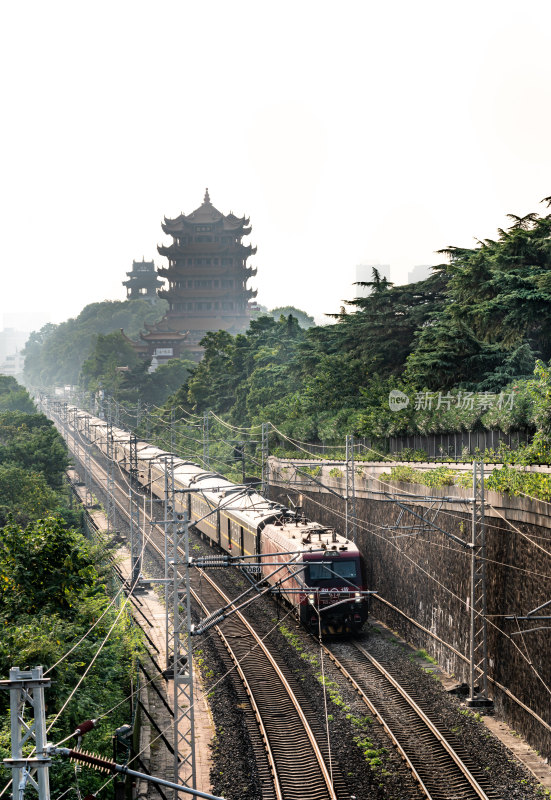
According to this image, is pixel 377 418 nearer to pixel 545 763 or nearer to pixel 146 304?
pixel 545 763

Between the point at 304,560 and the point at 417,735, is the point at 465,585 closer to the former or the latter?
the point at 417,735

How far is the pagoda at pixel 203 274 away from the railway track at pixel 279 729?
3907 inches

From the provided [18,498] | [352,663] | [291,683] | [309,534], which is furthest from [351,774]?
[18,498]

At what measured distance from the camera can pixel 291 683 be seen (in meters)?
24.0

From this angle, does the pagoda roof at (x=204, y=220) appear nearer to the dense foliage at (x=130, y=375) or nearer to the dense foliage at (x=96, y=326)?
the dense foliage at (x=130, y=375)

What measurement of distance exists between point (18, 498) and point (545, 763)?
3367 cm

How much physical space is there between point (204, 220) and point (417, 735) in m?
115

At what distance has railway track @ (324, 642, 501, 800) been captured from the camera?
17.3 m

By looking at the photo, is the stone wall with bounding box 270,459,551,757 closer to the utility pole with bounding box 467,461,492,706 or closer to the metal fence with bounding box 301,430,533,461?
the utility pole with bounding box 467,461,492,706

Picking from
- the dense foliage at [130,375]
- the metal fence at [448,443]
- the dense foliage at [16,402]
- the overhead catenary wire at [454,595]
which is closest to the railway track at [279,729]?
the overhead catenary wire at [454,595]

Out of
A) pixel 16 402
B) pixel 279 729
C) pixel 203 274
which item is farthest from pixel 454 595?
pixel 203 274

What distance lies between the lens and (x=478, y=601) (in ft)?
74.8

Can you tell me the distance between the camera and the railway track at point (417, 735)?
56.9 ft

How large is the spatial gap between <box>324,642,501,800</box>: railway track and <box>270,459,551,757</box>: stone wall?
1805 mm
